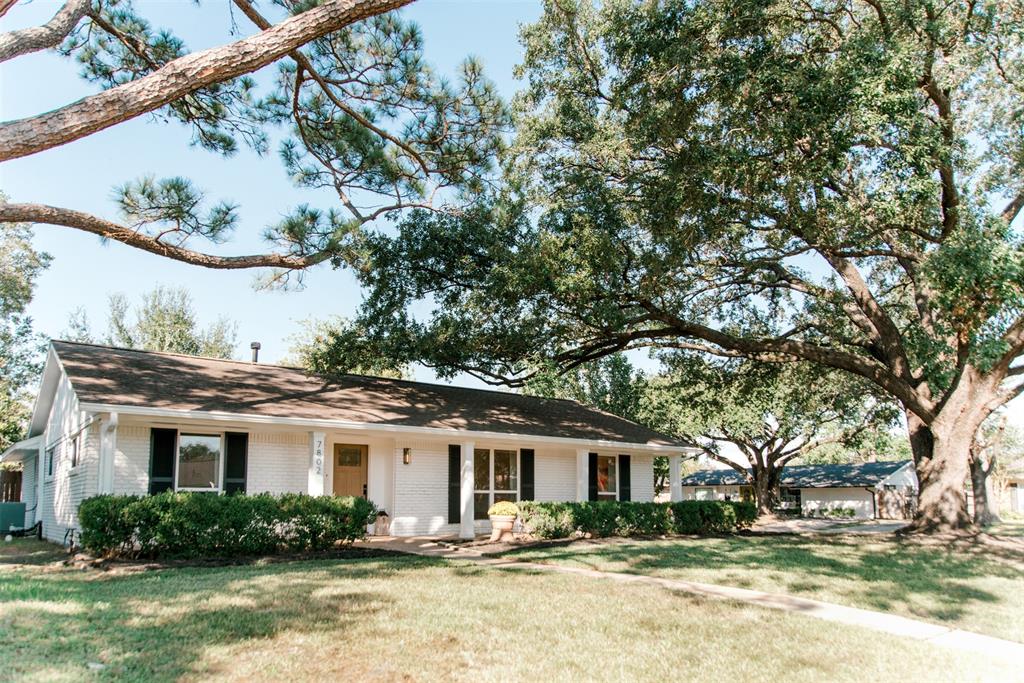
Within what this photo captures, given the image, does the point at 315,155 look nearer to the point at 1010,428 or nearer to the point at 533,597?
the point at 533,597

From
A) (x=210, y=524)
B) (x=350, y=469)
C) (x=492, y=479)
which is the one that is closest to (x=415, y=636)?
(x=210, y=524)

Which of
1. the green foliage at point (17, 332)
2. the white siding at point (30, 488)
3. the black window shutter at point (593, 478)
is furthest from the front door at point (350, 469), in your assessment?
the green foliage at point (17, 332)

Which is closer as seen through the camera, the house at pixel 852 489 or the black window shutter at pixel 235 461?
the black window shutter at pixel 235 461

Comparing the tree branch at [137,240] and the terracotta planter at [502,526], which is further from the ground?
the tree branch at [137,240]

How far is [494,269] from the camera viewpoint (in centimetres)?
1473

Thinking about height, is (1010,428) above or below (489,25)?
below

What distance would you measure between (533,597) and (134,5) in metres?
9.83

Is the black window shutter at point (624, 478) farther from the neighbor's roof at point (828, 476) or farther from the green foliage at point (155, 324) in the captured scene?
the green foliage at point (155, 324)

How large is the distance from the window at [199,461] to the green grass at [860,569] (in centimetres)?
607

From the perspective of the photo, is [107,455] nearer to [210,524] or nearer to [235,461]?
[210,524]

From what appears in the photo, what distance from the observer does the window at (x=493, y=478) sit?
17.5 meters

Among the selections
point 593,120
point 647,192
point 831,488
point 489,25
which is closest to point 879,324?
point 647,192

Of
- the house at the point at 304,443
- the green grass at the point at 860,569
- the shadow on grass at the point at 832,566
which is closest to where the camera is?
the green grass at the point at 860,569

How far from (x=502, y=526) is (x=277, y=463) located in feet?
16.1
